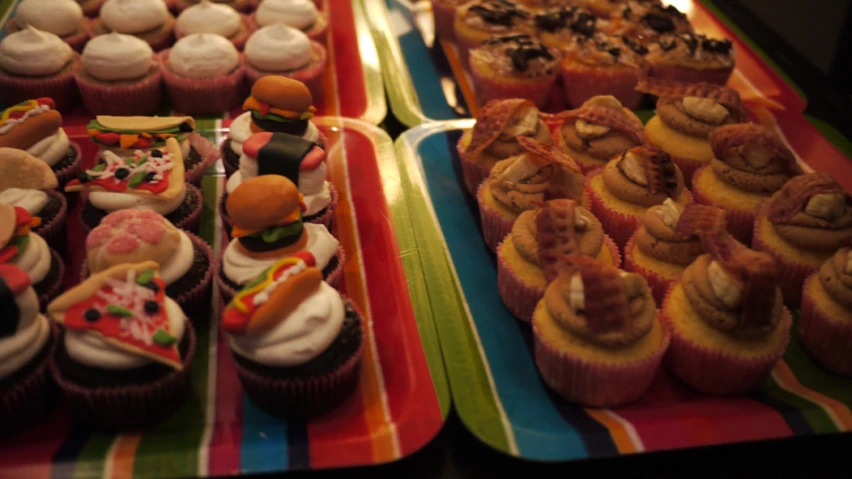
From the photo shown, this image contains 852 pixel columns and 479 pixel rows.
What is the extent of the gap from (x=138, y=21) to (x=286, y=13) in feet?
2.96

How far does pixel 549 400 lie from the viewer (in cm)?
272

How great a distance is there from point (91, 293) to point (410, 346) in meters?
1.13

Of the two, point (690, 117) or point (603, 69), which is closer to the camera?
point (690, 117)

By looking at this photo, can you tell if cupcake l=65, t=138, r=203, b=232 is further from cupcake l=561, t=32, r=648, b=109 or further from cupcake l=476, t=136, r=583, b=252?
cupcake l=561, t=32, r=648, b=109

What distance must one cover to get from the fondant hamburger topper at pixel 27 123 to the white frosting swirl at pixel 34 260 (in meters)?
0.68

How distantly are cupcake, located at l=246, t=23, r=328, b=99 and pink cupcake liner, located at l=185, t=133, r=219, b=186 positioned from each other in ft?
2.41

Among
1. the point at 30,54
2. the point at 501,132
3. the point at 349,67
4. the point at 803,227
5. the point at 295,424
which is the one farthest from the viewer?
the point at 349,67

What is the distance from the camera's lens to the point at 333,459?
7.89ft

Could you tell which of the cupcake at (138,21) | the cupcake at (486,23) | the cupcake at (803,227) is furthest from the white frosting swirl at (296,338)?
the cupcake at (138,21)

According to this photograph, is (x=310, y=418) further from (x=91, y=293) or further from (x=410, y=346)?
(x=91, y=293)

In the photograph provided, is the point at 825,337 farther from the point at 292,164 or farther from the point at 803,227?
the point at 292,164

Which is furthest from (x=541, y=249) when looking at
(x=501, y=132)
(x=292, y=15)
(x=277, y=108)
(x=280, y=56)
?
(x=292, y=15)

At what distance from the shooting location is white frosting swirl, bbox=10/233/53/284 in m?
2.67

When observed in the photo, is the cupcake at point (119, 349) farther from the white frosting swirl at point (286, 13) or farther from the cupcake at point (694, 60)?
the cupcake at point (694, 60)
